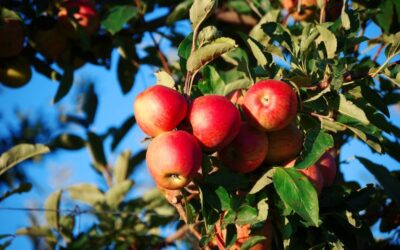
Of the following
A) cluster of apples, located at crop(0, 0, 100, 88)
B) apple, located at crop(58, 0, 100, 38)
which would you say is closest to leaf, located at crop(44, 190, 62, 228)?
cluster of apples, located at crop(0, 0, 100, 88)

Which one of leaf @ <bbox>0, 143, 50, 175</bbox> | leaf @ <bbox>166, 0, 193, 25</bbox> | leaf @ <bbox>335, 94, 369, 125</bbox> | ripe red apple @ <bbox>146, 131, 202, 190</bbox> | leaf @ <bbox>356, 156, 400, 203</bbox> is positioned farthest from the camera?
leaf @ <bbox>166, 0, 193, 25</bbox>

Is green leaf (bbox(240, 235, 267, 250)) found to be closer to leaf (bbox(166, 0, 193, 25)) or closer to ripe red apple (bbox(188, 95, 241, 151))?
ripe red apple (bbox(188, 95, 241, 151))

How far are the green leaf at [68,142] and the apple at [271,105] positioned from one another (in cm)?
127

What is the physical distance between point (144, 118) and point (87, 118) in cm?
135

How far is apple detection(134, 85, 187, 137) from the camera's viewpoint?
107 cm

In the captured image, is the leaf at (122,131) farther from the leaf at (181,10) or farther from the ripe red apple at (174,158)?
the ripe red apple at (174,158)

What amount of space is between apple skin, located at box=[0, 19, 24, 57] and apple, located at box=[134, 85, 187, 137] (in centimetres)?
92

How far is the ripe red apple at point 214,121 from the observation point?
1.08m

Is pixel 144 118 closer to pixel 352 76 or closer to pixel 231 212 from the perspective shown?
pixel 231 212

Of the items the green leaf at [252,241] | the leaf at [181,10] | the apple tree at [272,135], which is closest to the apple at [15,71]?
the apple tree at [272,135]

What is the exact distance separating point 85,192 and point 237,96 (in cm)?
113

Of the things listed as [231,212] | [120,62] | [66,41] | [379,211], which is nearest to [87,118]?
[120,62]

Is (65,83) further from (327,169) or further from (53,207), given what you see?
(327,169)

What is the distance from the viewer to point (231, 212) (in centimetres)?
113
